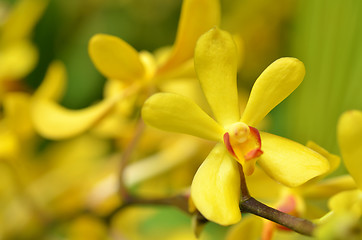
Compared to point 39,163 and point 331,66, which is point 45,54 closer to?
point 39,163

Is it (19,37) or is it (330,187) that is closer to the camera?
(330,187)

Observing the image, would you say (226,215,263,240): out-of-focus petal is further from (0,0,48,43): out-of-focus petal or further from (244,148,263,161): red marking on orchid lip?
(0,0,48,43): out-of-focus petal

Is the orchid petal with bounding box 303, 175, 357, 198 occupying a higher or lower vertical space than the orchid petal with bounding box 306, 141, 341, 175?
lower

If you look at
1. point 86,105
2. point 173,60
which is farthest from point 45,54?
point 173,60

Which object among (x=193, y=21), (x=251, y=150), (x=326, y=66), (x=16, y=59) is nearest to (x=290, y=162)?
(x=251, y=150)

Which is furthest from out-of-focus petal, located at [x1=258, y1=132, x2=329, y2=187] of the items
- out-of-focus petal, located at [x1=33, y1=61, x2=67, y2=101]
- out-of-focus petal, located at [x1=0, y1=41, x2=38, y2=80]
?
out-of-focus petal, located at [x1=0, y1=41, x2=38, y2=80]

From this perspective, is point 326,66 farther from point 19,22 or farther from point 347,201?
point 19,22

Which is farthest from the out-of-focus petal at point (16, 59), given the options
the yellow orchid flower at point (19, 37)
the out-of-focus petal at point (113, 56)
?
the out-of-focus petal at point (113, 56)
